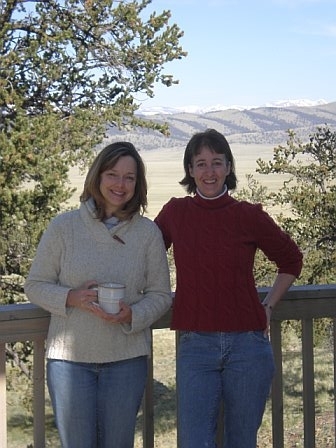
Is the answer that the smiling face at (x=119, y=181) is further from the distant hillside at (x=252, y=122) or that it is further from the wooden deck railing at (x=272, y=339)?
the distant hillside at (x=252, y=122)

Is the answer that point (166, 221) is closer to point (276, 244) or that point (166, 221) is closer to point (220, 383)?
point (276, 244)

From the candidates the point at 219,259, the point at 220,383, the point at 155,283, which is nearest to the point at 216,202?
the point at 219,259

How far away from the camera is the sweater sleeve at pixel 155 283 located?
2.40m

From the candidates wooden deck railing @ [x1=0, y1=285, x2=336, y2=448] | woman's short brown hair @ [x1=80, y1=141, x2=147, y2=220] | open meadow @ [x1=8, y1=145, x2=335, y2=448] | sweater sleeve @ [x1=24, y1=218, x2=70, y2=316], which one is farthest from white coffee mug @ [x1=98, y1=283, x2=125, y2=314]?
open meadow @ [x1=8, y1=145, x2=335, y2=448]

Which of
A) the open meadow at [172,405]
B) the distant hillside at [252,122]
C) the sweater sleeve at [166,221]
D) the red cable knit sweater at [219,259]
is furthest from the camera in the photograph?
the distant hillside at [252,122]

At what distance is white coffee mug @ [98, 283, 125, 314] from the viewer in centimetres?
224

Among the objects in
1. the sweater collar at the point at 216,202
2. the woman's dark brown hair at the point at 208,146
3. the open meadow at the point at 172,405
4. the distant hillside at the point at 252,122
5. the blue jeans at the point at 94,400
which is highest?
the distant hillside at the point at 252,122

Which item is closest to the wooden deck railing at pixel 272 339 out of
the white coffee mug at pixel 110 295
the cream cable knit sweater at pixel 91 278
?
the cream cable knit sweater at pixel 91 278

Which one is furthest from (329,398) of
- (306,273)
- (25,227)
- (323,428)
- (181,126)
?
(181,126)

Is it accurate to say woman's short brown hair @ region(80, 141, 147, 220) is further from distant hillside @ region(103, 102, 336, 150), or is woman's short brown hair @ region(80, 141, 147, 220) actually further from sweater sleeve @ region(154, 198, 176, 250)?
distant hillside @ region(103, 102, 336, 150)

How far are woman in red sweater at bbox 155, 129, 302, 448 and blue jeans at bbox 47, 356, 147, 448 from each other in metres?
0.21

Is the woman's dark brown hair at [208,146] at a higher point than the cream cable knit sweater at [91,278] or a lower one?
higher

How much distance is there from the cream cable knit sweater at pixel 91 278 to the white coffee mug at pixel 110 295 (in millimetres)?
106

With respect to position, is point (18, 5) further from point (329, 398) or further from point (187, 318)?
point (187, 318)
